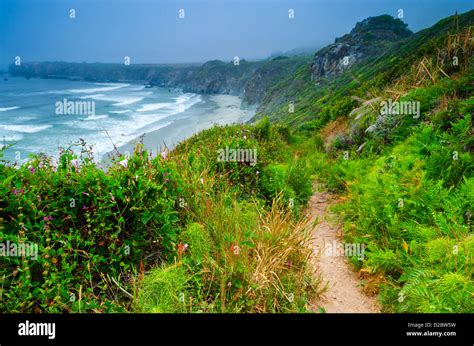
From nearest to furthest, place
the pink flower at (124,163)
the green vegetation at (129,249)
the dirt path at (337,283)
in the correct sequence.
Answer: the green vegetation at (129,249), the pink flower at (124,163), the dirt path at (337,283)

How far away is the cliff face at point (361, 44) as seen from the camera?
46134 millimetres

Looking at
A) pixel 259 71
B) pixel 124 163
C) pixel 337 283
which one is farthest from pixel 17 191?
pixel 259 71

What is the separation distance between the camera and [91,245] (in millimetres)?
3430

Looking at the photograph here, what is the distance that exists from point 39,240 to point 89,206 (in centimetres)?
54

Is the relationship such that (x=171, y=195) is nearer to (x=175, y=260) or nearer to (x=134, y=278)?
(x=175, y=260)

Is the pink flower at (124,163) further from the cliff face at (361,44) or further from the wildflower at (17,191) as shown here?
the cliff face at (361,44)

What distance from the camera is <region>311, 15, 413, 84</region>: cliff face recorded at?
151 feet

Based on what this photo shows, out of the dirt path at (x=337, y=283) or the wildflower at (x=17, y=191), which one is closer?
the wildflower at (x=17, y=191)

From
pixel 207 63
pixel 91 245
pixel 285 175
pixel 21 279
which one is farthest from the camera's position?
pixel 207 63

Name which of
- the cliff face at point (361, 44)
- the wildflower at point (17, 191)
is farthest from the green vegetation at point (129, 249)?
the cliff face at point (361, 44)

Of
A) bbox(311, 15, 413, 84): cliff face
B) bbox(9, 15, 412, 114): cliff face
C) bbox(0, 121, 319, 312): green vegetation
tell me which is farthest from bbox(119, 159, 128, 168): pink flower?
bbox(311, 15, 413, 84): cliff face

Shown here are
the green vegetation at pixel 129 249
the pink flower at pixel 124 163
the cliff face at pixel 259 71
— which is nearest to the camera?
the green vegetation at pixel 129 249

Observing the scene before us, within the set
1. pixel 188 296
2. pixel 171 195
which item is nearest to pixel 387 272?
pixel 188 296

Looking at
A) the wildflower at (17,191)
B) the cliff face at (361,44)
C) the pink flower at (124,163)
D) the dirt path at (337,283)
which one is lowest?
the dirt path at (337,283)
